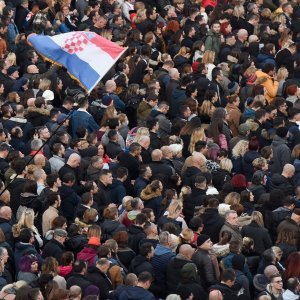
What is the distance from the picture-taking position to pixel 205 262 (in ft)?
67.3

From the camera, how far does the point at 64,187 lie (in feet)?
74.0

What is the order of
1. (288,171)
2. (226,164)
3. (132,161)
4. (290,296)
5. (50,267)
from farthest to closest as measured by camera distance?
(226,164) → (132,161) → (288,171) → (290,296) → (50,267)

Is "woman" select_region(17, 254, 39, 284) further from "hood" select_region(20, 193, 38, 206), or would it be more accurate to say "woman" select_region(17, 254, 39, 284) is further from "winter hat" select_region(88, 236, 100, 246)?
"hood" select_region(20, 193, 38, 206)

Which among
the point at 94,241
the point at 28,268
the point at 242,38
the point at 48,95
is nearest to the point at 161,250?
the point at 94,241

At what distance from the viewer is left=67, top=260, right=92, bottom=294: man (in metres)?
19.5

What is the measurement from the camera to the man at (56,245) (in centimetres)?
2056

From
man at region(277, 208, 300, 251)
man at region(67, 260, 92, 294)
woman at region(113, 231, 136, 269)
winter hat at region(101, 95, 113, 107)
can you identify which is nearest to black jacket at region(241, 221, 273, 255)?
man at region(277, 208, 300, 251)

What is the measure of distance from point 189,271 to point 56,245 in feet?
6.61

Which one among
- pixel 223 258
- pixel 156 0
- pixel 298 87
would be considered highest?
pixel 223 258

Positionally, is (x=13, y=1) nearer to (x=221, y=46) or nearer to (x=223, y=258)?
(x=221, y=46)

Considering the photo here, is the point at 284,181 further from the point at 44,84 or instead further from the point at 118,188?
the point at 44,84

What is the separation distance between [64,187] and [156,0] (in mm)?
12211

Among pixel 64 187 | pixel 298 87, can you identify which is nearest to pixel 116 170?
pixel 64 187

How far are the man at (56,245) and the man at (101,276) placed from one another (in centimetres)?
83
